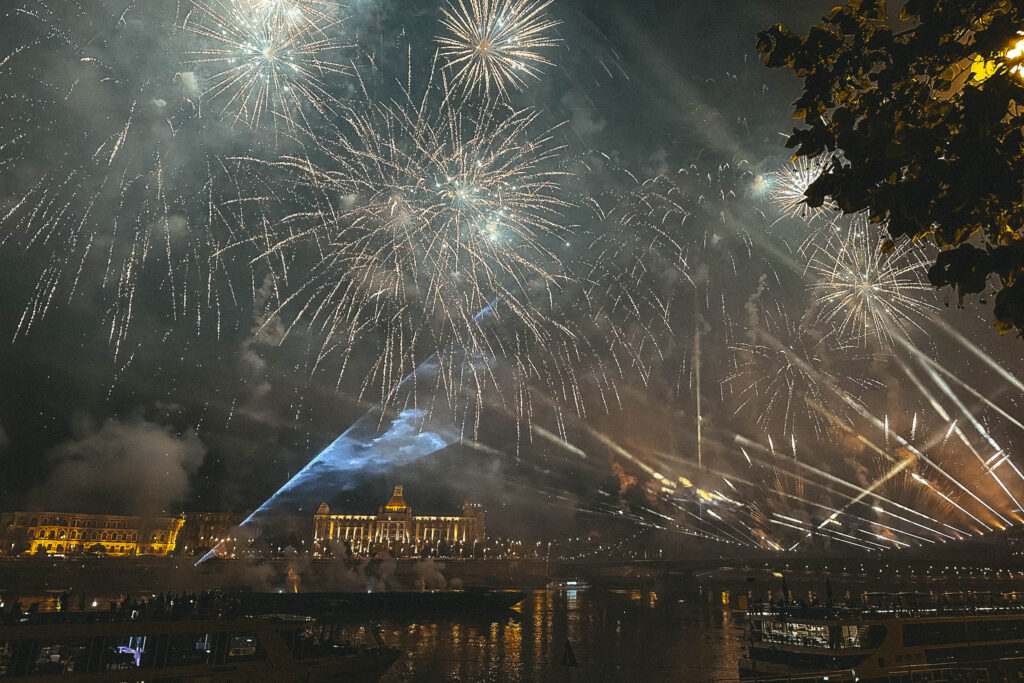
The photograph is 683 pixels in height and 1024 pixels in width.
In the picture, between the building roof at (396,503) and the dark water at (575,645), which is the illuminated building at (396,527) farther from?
the dark water at (575,645)

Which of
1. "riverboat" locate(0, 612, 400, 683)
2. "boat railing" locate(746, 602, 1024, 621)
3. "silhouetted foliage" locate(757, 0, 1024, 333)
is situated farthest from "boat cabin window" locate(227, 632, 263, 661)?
"silhouetted foliage" locate(757, 0, 1024, 333)

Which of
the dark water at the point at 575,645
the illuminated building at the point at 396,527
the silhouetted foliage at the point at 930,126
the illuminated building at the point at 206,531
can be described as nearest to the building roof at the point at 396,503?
the illuminated building at the point at 396,527

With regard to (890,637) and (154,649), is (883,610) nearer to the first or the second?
(890,637)

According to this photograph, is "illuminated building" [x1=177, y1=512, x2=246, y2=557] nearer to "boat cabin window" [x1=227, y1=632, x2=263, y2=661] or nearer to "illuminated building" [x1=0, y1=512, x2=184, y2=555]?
"illuminated building" [x1=0, y1=512, x2=184, y2=555]

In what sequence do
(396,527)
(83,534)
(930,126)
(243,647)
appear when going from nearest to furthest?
(930,126), (243,647), (83,534), (396,527)

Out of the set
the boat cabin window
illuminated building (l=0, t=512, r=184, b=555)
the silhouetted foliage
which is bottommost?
illuminated building (l=0, t=512, r=184, b=555)

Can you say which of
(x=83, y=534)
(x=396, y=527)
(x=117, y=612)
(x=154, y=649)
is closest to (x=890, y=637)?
(x=154, y=649)

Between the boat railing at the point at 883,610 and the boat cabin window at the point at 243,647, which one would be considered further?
the boat railing at the point at 883,610
